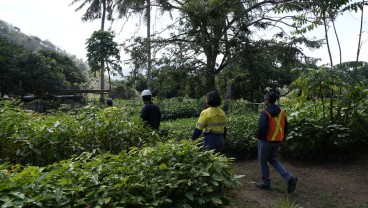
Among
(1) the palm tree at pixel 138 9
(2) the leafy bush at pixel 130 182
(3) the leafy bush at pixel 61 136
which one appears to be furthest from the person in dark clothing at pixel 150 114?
(1) the palm tree at pixel 138 9

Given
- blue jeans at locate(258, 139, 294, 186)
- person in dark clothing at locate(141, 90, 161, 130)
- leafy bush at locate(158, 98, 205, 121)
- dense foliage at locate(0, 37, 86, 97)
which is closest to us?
blue jeans at locate(258, 139, 294, 186)

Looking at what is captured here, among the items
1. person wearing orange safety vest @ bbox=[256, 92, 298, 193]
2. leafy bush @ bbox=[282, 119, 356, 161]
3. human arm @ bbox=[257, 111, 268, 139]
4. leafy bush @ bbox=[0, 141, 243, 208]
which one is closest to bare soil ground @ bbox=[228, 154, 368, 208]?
leafy bush @ bbox=[282, 119, 356, 161]

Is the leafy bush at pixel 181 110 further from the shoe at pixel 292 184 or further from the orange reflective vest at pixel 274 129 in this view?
the shoe at pixel 292 184

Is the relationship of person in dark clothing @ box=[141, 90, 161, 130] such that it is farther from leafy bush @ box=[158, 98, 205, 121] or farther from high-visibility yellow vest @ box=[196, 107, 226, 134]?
leafy bush @ box=[158, 98, 205, 121]

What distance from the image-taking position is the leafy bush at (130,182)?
239 centimetres

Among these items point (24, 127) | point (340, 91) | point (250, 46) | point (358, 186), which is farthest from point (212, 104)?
point (250, 46)

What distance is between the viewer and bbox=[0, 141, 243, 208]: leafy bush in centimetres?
239

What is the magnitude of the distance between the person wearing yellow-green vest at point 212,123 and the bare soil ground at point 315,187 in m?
0.84

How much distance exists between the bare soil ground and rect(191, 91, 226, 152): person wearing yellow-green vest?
2.75 feet

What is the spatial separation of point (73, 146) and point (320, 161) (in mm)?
5112

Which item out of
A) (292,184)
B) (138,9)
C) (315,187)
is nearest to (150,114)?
(292,184)

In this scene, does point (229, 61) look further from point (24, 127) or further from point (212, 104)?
point (24, 127)

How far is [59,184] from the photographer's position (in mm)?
2525

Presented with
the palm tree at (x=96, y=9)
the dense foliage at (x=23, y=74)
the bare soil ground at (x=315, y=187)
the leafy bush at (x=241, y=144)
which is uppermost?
the palm tree at (x=96, y=9)
